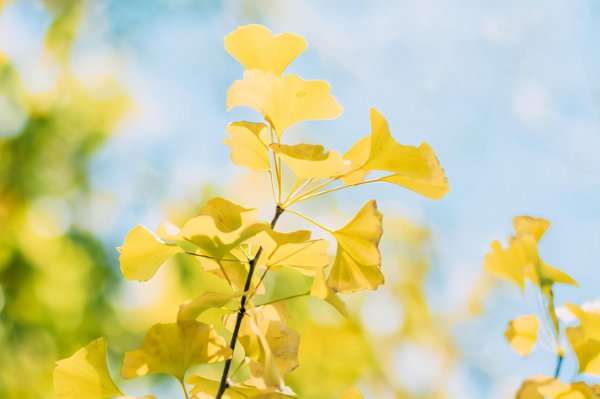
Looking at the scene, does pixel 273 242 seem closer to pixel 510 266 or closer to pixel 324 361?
pixel 510 266

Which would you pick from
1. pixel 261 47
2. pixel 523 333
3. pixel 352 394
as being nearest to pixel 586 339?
pixel 523 333

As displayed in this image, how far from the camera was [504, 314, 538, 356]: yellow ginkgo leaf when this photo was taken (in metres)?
0.40

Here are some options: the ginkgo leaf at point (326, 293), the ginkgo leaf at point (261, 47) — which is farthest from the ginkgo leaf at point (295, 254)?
the ginkgo leaf at point (261, 47)

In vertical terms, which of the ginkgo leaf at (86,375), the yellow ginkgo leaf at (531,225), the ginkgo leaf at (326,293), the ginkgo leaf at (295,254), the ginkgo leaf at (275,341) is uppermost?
the yellow ginkgo leaf at (531,225)

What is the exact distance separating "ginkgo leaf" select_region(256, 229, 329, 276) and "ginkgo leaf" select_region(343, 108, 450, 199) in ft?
0.14

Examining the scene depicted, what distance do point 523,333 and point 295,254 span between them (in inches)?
7.0

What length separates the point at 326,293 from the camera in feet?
1.11

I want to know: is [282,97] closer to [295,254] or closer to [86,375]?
[295,254]

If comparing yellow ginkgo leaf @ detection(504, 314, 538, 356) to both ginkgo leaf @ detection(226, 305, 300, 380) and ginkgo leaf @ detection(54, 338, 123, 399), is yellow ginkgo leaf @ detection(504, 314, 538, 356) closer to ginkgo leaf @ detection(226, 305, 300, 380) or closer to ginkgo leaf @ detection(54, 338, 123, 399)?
ginkgo leaf @ detection(226, 305, 300, 380)

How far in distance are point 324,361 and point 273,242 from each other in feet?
8.60

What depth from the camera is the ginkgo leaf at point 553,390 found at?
1.00 feet

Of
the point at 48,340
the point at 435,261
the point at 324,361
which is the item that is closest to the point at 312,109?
the point at 324,361

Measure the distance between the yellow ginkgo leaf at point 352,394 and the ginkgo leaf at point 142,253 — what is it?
13cm

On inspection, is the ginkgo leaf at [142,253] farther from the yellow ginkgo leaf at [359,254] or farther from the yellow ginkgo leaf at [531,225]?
the yellow ginkgo leaf at [531,225]
